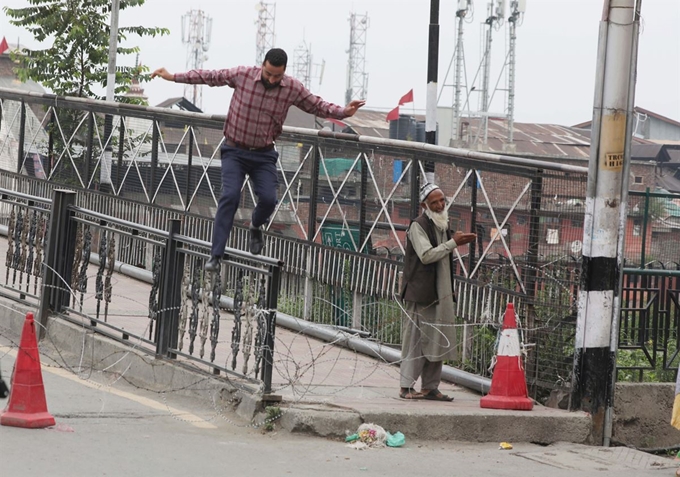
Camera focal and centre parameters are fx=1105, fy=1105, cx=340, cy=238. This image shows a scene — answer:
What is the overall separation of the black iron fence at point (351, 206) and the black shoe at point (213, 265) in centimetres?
19

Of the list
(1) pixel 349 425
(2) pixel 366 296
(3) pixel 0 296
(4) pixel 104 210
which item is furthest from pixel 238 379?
(4) pixel 104 210

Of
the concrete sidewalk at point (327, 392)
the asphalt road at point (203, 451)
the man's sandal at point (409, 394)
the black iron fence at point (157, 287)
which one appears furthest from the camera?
the man's sandal at point (409, 394)

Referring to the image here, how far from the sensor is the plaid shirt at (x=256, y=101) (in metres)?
8.61

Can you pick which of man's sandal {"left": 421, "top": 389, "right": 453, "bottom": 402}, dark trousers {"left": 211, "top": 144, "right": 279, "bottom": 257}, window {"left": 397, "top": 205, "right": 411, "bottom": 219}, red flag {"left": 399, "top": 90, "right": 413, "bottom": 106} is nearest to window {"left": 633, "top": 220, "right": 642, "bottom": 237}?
window {"left": 397, "top": 205, "right": 411, "bottom": 219}

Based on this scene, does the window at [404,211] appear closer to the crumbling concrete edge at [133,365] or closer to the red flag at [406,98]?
the crumbling concrete edge at [133,365]

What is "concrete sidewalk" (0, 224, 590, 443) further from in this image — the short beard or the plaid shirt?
the plaid shirt

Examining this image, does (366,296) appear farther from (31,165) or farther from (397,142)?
(31,165)

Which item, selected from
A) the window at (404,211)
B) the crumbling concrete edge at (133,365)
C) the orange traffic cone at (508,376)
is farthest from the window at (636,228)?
the crumbling concrete edge at (133,365)

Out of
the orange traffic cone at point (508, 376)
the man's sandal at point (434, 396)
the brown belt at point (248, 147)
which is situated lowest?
the man's sandal at point (434, 396)

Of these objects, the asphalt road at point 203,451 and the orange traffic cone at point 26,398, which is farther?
the orange traffic cone at point 26,398

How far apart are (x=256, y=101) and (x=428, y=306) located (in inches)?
83.7

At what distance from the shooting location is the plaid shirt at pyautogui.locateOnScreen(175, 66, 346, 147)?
28.2 feet

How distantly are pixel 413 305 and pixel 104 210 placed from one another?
7.00 m

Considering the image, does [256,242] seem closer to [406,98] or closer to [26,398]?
[26,398]
